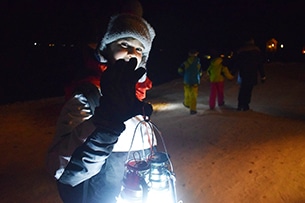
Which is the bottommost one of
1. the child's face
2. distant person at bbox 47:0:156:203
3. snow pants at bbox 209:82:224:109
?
snow pants at bbox 209:82:224:109

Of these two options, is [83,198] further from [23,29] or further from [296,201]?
[23,29]

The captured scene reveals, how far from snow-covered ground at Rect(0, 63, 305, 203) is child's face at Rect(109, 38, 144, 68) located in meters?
2.69

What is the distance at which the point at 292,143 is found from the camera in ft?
18.3

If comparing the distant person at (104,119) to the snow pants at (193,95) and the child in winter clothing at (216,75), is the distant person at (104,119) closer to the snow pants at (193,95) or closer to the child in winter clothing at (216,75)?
the snow pants at (193,95)

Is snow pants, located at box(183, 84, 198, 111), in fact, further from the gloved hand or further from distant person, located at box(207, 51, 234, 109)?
the gloved hand

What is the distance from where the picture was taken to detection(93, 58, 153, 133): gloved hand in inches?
44.4

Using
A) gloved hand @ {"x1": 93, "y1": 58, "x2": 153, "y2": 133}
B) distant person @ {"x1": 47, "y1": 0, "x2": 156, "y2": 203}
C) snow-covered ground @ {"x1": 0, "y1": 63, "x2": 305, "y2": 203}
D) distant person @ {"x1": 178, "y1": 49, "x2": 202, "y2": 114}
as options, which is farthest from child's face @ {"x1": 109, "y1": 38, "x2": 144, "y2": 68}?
distant person @ {"x1": 178, "y1": 49, "x2": 202, "y2": 114}

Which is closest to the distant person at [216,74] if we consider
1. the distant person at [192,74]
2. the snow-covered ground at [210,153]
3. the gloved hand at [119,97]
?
the snow-covered ground at [210,153]

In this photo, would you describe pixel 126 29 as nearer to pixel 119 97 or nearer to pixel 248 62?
pixel 119 97

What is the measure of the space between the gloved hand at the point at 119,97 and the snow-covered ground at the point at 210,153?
9.77 feet

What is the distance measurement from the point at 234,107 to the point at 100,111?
9173mm

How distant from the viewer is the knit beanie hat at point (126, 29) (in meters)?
1.68

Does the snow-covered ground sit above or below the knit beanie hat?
below

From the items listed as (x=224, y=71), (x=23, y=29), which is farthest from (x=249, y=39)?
(x=23, y=29)
